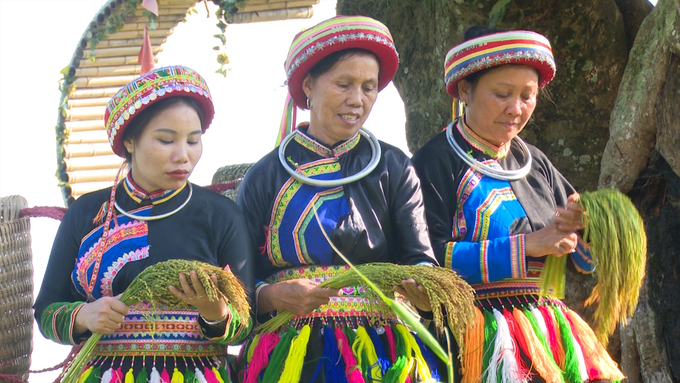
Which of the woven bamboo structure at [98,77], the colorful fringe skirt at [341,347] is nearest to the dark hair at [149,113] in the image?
the colorful fringe skirt at [341,347]

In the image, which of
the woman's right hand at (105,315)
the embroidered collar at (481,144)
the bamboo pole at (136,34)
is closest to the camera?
the woman's right hand at (105,315)

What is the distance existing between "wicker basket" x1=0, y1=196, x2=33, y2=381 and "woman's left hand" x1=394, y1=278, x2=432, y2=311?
65.3 inches

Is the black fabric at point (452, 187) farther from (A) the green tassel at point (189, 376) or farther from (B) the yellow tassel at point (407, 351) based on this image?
(A) the green tassel at point (189, 376)

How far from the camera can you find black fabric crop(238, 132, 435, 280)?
291 cm

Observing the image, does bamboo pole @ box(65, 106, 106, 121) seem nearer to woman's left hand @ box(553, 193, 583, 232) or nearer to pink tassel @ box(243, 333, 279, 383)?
pink tassel @ box(243, 333, 279, 383)

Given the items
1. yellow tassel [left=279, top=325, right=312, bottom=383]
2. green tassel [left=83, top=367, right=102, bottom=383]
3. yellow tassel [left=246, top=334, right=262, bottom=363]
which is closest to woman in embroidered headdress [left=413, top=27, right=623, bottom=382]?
yellow tassel [left=279, top=325, right=312, bottom=383]

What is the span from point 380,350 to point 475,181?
0.75 meters

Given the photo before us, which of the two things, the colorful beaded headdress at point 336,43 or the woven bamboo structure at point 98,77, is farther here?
the woven bamboo structure at point 98,77

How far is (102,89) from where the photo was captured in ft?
17.4

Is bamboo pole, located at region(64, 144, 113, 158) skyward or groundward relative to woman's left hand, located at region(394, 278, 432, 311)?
skyward

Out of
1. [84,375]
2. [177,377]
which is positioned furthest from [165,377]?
[84,375]

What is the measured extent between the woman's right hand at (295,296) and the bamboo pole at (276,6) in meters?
2.06

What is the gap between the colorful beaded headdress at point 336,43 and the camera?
117 inches

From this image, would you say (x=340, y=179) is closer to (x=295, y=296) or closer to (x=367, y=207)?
(x=367, y=207)
